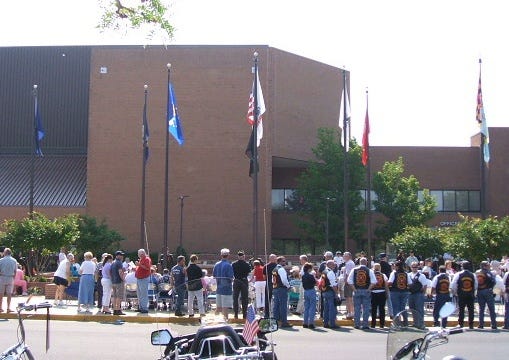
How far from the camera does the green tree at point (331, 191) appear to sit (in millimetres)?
46156

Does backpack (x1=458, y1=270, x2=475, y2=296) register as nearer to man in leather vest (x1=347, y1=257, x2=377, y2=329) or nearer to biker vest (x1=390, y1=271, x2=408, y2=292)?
biker vest (x1=390, y1=271, x2=408, y2=292)

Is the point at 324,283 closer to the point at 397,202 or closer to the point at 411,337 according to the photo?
the point at 411,337

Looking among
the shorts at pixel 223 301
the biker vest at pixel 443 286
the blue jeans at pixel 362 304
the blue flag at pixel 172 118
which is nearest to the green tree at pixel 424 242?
the blue flag at pixel 172 118

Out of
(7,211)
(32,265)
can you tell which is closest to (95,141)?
(7,211)

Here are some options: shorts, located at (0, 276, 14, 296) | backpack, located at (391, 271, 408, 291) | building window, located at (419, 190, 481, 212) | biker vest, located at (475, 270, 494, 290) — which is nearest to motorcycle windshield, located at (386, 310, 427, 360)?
backpack, located at (391, 271, 408, 291)

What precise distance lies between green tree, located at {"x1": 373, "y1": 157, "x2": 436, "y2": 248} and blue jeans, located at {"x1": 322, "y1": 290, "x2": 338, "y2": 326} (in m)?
29.6

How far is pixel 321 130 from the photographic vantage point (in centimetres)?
4741

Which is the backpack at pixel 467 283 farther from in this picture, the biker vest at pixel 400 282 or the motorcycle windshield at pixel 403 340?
the motorcycle windshield at pixel 403 340

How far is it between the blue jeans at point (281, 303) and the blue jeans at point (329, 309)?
990 millimetres

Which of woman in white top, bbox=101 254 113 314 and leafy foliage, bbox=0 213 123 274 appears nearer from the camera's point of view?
woman in white top, bbox=101 254 113 314

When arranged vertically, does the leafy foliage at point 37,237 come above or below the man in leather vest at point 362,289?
above

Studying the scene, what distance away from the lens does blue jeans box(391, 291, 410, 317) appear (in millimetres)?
18391

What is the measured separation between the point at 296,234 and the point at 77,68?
19.3 m

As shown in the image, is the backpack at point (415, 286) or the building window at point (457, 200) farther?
the building window at point (457, 200)
